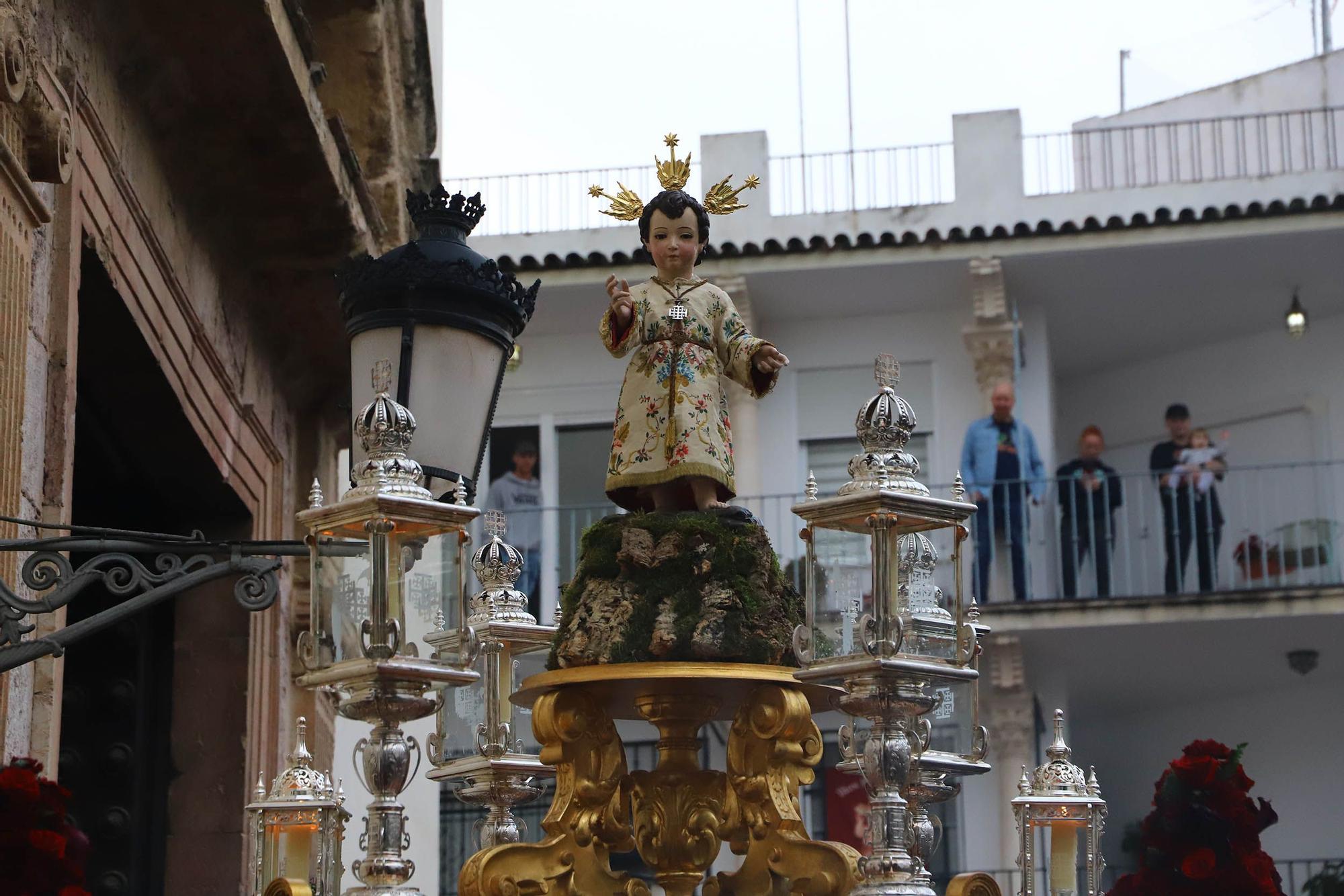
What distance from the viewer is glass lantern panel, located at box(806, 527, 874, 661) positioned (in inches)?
191

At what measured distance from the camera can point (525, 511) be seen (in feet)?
57.2

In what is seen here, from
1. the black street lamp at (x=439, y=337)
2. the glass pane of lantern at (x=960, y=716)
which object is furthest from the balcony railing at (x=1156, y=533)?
the glass pane of lantern at (x=960, y=716)

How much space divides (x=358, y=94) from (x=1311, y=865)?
10.1m

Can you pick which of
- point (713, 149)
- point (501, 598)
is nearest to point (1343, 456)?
point (713, 149)

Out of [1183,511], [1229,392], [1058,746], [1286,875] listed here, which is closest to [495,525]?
[1058,746]

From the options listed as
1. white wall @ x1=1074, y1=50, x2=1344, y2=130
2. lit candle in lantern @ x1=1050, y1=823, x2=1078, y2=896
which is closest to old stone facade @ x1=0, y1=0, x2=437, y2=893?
lit candle in lantern @ x1=1050, y1=823, x2=1078, y2=896

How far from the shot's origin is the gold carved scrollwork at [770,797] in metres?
5.13

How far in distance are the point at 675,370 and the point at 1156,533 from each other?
42.8 feet

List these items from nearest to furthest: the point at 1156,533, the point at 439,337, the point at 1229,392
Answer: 1. the point at 439,337
2. the point at 1156,533
3. the point at 1229,392

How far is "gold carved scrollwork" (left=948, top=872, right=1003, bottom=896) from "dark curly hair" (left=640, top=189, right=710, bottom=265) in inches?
66.0

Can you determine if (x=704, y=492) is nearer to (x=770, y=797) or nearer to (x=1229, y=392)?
(x=770, y=797)

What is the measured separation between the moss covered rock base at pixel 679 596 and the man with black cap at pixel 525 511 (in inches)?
473

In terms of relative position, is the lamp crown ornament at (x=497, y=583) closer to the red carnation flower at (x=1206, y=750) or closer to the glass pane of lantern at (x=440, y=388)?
the glass pane of lantern at (x=440, y=388)

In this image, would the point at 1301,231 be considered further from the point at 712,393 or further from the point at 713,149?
the point at 712,393
